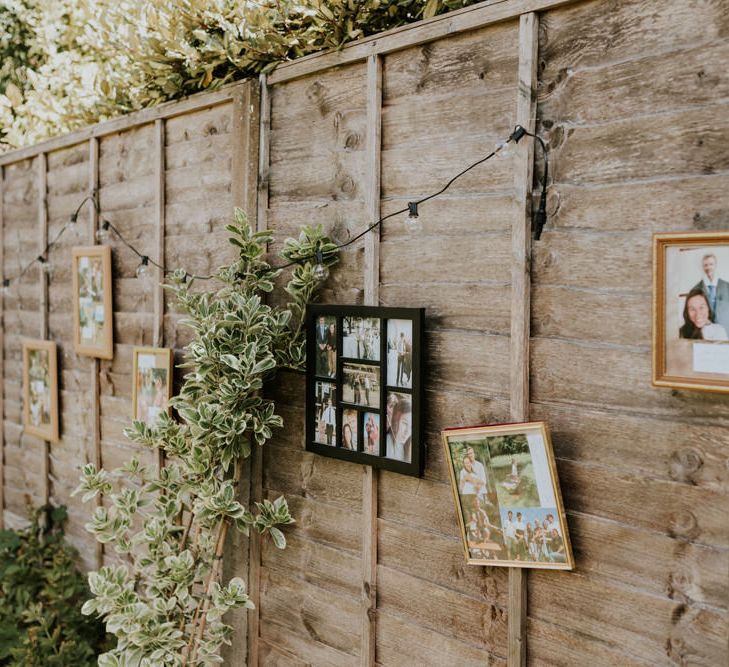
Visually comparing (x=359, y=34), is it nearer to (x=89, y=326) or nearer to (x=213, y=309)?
(x=213, y=309)

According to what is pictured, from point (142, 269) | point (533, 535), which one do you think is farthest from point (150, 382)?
point (533, 535)

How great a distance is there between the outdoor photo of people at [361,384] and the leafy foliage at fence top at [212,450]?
0.25m

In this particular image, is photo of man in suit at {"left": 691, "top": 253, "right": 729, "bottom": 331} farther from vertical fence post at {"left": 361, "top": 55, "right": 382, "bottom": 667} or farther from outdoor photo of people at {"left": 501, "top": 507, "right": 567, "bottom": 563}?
vertical fence post at {"left": 361, "top": 55, "right": 382, "bottom": 667}

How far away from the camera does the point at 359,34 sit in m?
2.71

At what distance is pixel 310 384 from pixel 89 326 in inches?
73.9

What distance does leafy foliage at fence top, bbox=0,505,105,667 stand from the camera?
145 inches

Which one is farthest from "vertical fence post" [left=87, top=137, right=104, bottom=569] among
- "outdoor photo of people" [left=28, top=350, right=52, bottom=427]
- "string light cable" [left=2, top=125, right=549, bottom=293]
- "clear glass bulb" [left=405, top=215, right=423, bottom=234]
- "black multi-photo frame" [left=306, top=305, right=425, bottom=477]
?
"clear glass bulb" [left=405, top=215, right=423, bottom=234]

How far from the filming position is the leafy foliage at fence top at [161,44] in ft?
9.01

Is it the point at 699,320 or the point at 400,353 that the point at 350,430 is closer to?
the point at 400,353

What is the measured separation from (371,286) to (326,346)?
0.97 feet

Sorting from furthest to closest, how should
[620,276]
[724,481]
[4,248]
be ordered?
[4,248] → [620,276] → [724,481]

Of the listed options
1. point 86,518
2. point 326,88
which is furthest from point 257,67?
point 86,518

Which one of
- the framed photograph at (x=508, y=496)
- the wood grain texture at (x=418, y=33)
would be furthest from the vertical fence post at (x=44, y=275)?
the framed photograph at (x=508, y=496)

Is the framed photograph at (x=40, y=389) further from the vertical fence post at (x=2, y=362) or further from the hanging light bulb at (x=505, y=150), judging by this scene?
the hanging light bulb at (x=505, y=150)
